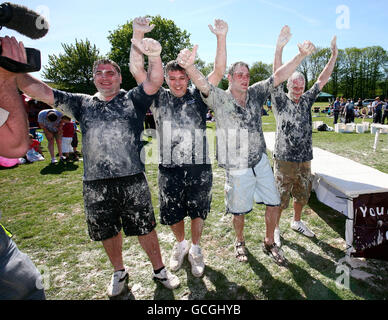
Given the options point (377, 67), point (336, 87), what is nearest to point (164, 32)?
point (336, 87)

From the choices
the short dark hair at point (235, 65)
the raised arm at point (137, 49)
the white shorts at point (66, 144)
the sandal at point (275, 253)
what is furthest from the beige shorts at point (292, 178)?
the white shorts at point (66, 144)

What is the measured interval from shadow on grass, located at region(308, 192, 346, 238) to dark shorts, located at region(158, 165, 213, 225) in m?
2.25

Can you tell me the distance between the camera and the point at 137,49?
2.08m

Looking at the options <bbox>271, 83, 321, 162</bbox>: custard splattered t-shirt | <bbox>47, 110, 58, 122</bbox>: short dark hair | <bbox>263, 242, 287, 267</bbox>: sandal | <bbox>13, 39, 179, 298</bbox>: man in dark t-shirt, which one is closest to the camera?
<bbox>13, 39, 179, 298</bbox>: man in dark t-shirt

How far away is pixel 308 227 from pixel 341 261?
0.82 m

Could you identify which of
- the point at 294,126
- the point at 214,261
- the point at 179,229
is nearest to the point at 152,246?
the point at 179,229

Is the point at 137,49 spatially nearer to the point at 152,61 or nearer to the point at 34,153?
the point at 152,61

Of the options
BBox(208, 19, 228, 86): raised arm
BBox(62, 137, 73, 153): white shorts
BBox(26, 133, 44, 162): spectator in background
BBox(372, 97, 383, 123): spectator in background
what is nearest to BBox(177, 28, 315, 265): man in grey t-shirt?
BBox(208, 19, 228, 86): raised arm

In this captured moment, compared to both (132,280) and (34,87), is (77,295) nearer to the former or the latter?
(132,280)

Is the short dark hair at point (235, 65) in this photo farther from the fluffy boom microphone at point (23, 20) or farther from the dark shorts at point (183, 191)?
the fluffy boom microphone at point (23, 20)

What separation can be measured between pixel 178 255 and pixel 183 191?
890 millimetres

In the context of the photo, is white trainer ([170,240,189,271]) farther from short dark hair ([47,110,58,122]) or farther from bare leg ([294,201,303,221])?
short dark hair ([47,110,58,122])

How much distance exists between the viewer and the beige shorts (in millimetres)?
3072
